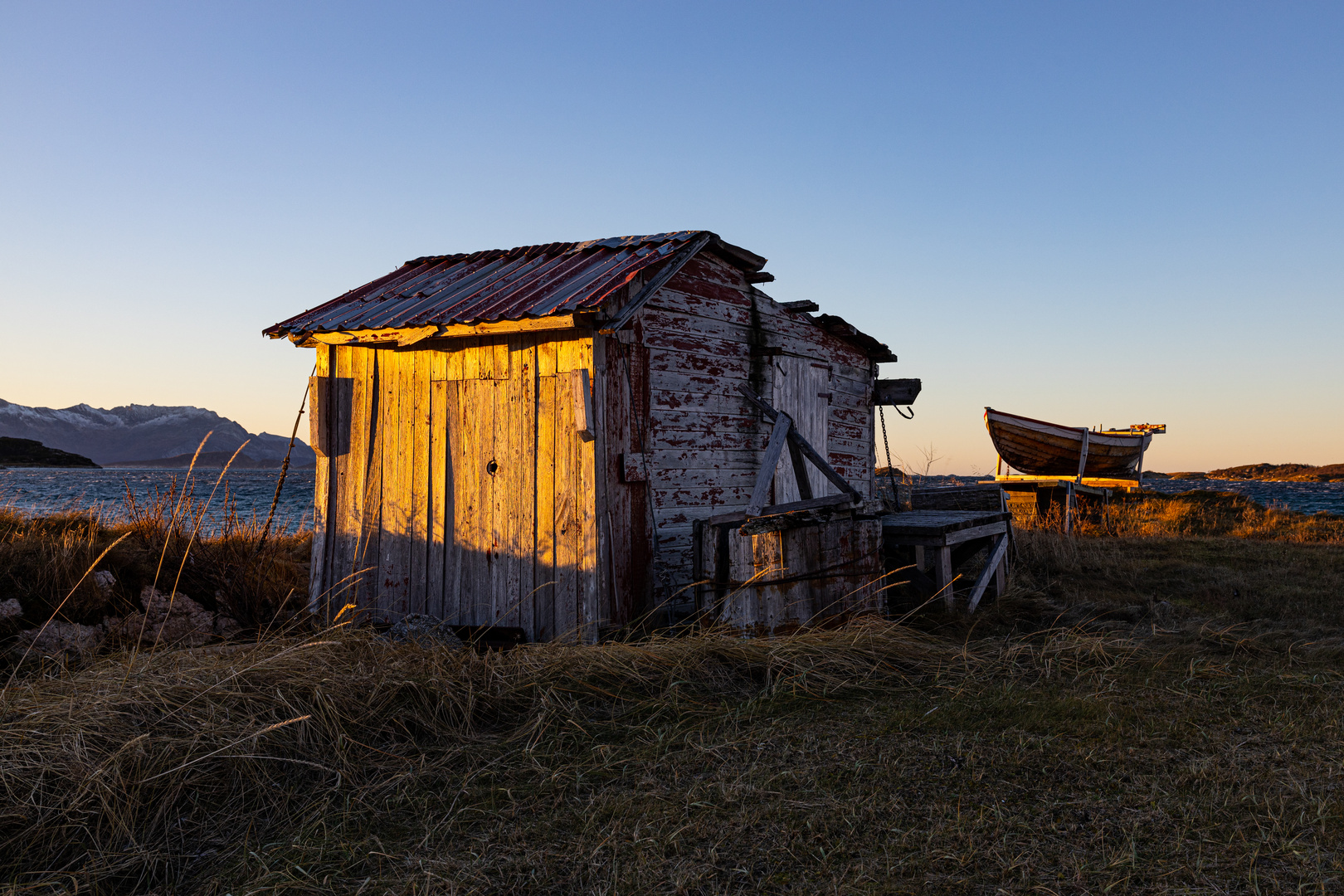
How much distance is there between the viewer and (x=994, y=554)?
9.73 m

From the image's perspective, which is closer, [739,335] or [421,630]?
[421,630]

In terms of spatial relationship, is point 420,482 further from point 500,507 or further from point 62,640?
point 62,640

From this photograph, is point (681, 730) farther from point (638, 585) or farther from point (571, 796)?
point (638, 585)

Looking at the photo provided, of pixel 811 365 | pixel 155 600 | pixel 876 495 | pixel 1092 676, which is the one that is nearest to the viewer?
pixel 1092 676

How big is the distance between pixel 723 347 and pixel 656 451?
4.48 feet

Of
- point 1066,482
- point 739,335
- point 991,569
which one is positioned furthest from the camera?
point 1066,482

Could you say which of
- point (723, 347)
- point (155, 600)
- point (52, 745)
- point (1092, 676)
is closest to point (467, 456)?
point (723, 347)

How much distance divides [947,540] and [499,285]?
4905mm

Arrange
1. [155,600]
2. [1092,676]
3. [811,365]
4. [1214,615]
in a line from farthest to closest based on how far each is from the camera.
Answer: [811,365], [1214,615], [155,600], [1092,676]

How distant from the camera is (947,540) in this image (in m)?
8.59

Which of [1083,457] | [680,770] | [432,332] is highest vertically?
[432,332]

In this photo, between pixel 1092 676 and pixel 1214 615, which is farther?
pixel 1214 615

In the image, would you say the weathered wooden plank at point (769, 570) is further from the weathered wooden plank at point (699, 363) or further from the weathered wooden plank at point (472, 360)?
the weathered wooden plank at point (472, 360)

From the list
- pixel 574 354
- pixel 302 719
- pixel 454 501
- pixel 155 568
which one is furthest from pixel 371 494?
pixel 302 719
